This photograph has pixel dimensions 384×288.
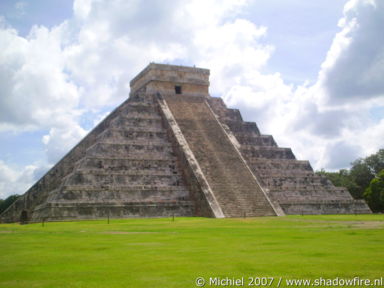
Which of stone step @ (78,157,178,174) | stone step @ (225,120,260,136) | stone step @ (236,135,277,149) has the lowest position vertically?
stone step @ (78,157,178,174)

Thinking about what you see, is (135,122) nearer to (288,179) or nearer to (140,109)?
(140,109)

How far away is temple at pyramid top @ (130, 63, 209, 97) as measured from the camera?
108 feet

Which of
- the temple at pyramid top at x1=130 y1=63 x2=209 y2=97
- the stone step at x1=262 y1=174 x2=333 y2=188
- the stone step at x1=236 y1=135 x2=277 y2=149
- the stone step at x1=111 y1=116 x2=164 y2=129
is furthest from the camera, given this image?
the temple at pyramid top at x1=130 y1=63 x2=209 y2=97

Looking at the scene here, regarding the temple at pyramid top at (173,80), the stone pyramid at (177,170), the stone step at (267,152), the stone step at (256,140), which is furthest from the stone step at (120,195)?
the temple at pyramid top at (173,80)

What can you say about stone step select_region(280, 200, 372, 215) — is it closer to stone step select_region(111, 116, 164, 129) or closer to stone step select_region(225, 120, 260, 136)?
stone step select_region(225, 120, 260, 136)

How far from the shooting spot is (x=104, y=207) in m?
22.2

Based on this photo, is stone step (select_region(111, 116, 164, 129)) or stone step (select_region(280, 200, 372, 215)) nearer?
stone step (select_region(280, 200, 372, 215))

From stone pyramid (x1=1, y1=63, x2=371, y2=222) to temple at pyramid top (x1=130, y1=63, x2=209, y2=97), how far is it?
7 cm

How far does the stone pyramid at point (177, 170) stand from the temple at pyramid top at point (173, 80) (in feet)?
0.23

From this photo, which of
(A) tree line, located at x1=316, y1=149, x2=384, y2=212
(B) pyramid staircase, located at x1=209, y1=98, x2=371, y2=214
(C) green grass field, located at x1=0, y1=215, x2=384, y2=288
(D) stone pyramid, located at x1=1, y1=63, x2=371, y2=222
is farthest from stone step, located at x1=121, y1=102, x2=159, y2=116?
(A) tree line, located at x1=316, y1=149, x2=384, y2=212

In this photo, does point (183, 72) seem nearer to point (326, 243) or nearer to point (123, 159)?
point (123, 159)

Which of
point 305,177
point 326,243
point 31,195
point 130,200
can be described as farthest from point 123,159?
point 326,243

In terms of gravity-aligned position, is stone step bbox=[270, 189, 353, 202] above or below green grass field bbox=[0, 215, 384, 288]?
above

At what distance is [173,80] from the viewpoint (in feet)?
110
